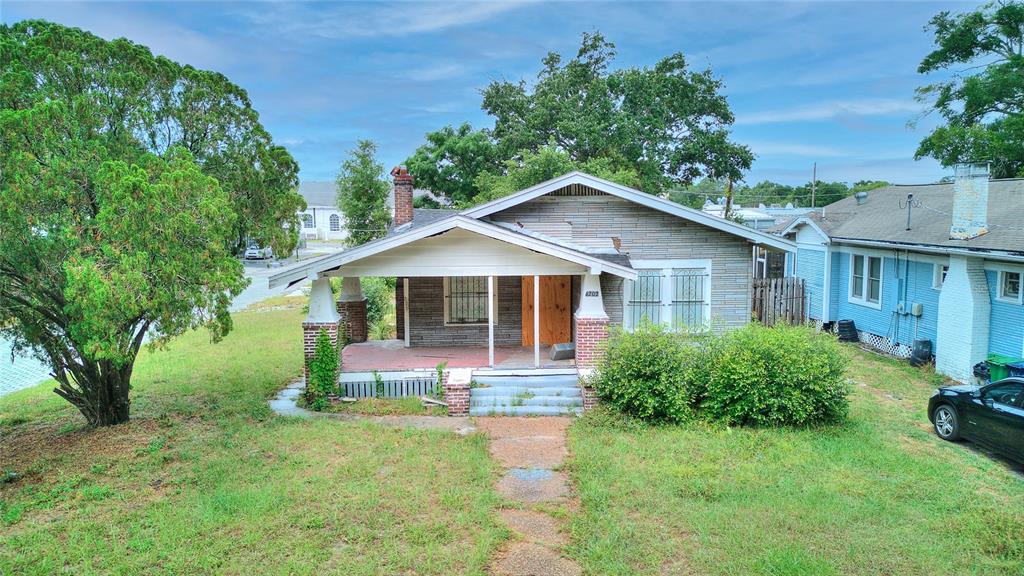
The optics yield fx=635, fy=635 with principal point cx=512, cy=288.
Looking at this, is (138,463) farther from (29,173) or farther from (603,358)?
(603,358)

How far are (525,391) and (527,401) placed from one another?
305 mm

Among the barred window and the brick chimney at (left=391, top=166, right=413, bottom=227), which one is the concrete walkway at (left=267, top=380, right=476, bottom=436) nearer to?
the barred window

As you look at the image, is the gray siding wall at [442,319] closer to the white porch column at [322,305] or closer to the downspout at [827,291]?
the white porch column at [322,305]

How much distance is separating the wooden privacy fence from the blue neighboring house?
0.92 m

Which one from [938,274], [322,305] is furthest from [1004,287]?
[322,305]

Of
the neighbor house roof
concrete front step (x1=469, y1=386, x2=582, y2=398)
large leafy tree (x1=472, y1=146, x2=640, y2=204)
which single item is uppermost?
the neighbor house roof

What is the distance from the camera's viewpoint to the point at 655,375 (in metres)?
11.2

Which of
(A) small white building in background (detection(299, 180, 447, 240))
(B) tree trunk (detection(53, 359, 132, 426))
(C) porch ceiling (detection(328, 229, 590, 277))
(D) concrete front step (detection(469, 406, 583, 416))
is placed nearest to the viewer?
(B) tree trunk (detection(53, 359, 132, 426))

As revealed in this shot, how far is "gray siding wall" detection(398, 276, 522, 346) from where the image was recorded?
605 inches

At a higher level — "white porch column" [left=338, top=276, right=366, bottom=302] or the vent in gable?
the vent in gable

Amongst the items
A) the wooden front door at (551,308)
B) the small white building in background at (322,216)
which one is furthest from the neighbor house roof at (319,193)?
the wooden front door at (551,308)

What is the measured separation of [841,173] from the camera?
4659 cm

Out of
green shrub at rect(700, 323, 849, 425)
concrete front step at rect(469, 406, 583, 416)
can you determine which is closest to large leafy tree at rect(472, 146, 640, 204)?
concrete front step at rect(469, 406, 583, 416)

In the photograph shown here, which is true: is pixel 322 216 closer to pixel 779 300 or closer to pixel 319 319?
pixel 779 300
